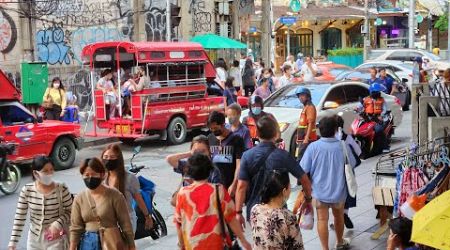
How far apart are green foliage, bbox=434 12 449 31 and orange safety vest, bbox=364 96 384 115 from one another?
3709 cm

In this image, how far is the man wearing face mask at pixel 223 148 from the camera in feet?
23.0

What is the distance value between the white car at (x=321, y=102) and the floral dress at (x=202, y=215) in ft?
26.3

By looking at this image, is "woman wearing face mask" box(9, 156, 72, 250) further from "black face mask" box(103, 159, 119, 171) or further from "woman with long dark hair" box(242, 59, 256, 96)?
"woman with long dark hair" box(242, 59, 256, 96)

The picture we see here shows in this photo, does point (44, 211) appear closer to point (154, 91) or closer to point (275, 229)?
point (275, 229)

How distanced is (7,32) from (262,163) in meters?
16.9

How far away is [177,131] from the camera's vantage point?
16.8 m

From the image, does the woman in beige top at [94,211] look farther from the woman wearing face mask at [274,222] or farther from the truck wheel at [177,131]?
the truck wheel at [177,131]

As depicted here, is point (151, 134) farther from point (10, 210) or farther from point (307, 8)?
point (307, 8)

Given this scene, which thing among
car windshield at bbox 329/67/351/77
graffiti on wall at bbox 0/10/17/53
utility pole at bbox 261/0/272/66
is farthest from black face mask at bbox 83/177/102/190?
utility pole at bbox 261/0/272/66

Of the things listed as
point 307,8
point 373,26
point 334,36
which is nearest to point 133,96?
point 307,8

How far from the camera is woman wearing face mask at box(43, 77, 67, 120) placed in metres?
17.1

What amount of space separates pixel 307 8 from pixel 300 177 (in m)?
41.0

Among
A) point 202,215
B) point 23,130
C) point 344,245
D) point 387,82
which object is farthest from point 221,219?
point 387,82

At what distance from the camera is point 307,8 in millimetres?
45969
